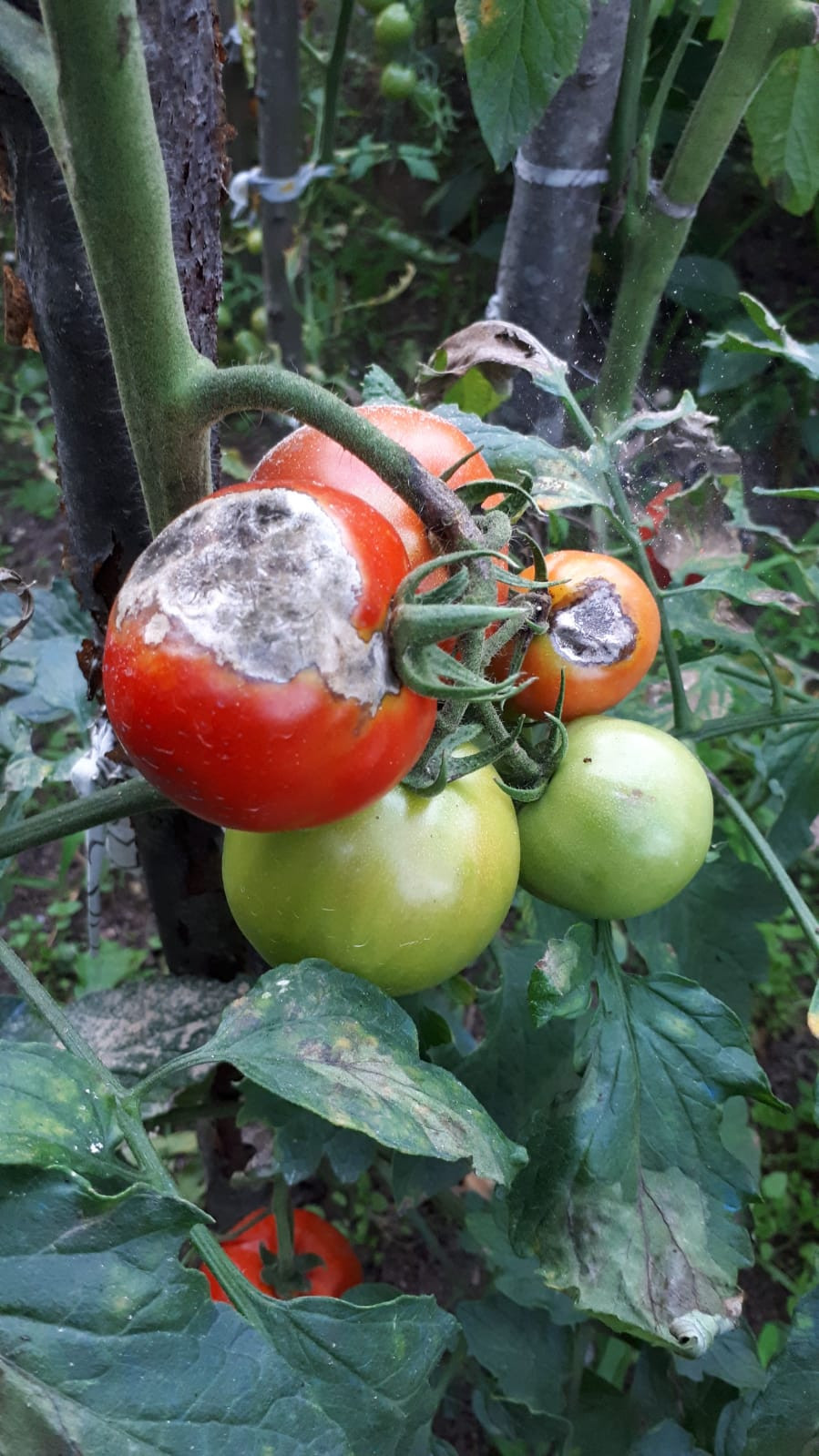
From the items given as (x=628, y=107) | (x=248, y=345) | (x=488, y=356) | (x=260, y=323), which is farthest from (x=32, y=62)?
(x=260, y=323)

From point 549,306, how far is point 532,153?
16 cm

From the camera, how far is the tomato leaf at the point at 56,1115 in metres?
0.45

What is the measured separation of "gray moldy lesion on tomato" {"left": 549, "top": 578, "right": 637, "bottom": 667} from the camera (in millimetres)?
652

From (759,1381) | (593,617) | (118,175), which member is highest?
(118,175)

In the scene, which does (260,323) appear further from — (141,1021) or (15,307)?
(141,1021)

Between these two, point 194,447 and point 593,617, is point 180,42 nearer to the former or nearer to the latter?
point 194,447

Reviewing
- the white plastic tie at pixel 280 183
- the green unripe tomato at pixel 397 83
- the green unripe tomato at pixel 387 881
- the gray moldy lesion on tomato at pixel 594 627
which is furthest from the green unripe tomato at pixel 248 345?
the green unripe tomato at pixel 387 881

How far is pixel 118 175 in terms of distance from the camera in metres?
0.44

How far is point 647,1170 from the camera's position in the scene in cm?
69

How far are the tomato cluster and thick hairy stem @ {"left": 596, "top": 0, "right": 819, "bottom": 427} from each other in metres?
0.34

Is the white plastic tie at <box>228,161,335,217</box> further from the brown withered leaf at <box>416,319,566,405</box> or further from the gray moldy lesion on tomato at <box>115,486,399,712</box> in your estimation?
the gray moldy lesion on tomato at <box>115,486,399,712</box>

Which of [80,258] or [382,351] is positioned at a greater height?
[80,258]

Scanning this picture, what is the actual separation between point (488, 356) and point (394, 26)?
70.9 inches

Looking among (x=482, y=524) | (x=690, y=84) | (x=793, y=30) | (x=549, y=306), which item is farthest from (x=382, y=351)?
(x=482, y=524)
